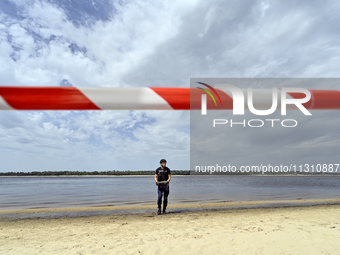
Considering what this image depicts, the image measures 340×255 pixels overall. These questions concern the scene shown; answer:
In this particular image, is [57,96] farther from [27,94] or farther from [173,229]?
[173,229]

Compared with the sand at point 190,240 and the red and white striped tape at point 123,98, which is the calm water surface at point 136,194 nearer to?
the sand at point 190,240

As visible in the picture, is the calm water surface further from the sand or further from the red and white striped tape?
the red and white striped tape

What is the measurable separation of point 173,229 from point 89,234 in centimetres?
188

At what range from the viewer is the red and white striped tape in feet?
5.03

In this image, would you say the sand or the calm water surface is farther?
the calm water surface

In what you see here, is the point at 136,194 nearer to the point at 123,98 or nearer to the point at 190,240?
the point at 190,240

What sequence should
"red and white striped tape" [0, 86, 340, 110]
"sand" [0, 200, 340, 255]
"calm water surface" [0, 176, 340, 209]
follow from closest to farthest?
"red and white striped tape" [0, 86, 340, 110]
"sand" [0, 200, 340, 255]
"calm water surface" [0, 176, 340, 209]

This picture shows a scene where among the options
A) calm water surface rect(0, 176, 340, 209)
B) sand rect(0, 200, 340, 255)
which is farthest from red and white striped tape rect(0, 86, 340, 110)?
calm water surface rect(0, 176, 340, 209)

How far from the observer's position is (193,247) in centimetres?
360

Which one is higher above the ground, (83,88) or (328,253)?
(83,88)

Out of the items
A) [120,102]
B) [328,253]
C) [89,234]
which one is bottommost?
[89,234]

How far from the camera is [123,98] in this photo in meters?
1.61

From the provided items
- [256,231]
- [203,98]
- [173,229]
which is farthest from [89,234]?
[203,98]

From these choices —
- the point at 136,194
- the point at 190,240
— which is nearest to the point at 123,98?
the point at 190,240
